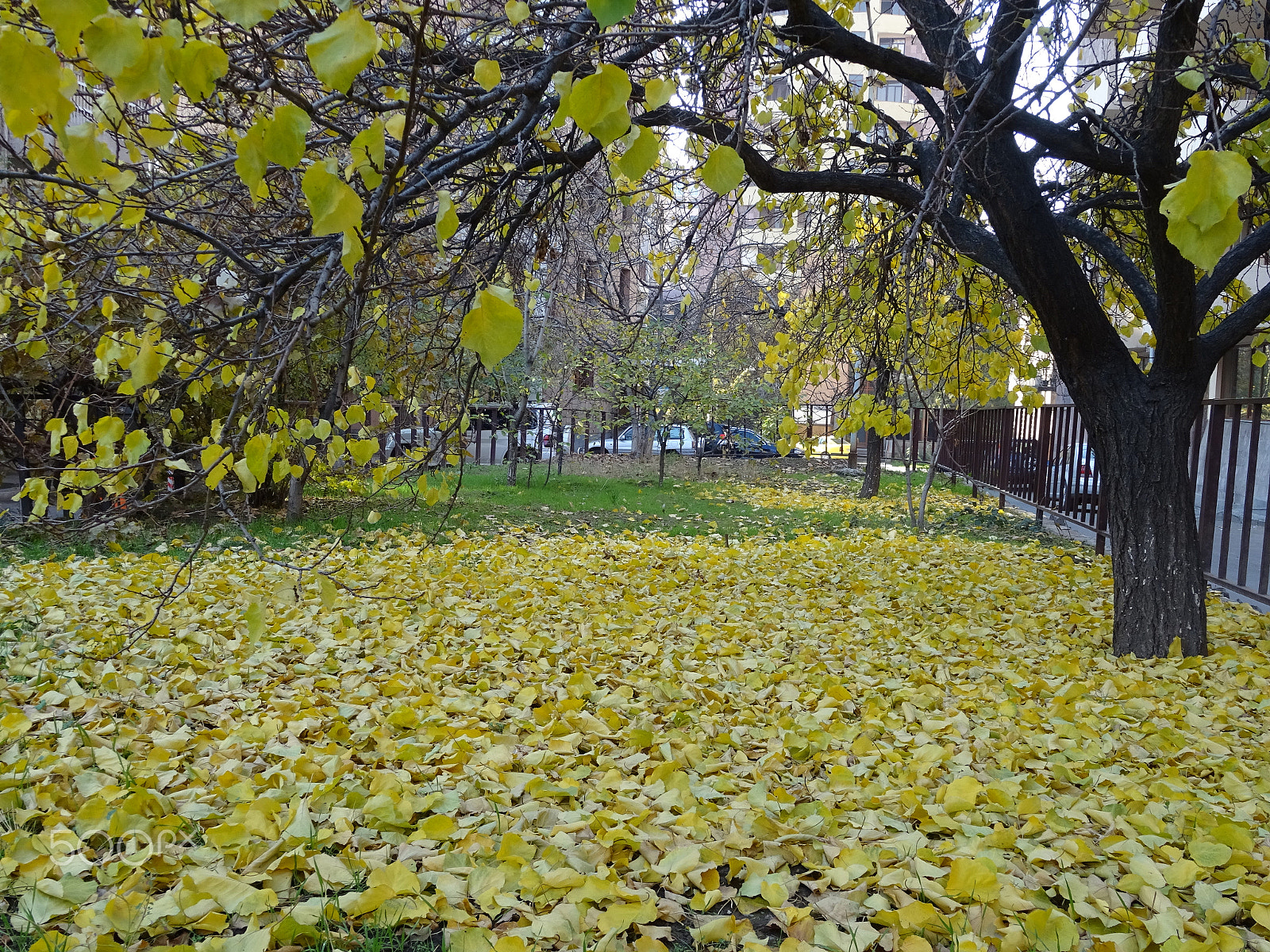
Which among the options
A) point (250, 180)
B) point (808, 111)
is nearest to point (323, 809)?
point (250, 180)

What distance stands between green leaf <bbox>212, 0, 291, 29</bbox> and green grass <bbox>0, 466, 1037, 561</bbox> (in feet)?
16.1

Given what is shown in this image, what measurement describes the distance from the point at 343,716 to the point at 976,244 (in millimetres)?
3538

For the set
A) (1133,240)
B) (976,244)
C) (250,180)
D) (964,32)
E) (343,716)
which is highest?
(964,32)

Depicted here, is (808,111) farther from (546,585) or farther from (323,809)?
(323,809)

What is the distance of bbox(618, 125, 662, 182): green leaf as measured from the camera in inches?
47.5

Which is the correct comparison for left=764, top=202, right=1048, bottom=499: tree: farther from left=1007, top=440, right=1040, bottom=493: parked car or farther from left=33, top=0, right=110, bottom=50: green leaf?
left=33, top=0, right=110, bottom=50: green leaf

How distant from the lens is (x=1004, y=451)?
9047 mm

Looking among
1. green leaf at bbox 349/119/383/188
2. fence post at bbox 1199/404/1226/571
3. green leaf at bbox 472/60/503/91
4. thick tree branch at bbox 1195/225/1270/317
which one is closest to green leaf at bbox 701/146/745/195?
green leaf at bbox 349/119/383/188

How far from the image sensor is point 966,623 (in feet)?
13.9

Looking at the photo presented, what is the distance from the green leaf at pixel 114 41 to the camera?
1.02 m

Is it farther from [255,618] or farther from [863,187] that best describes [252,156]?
[863,187]

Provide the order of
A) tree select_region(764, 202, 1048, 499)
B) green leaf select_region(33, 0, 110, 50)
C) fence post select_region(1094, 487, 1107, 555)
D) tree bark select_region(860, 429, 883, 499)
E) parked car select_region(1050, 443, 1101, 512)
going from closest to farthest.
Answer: green leaf select_region(33, 0, 110, 50), tree select_region(764, 202, 1048, 499), fence post select_region(1094, 487, 1107, 555), parked car select_region(1050, 443, 1101, 512), tree bark select_region(860, 429, 883, 499)

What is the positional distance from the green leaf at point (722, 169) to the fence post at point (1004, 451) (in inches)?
327

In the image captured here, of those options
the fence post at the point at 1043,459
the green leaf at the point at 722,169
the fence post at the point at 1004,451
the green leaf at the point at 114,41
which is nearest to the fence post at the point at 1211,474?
the fence post at the point at 1043,459
